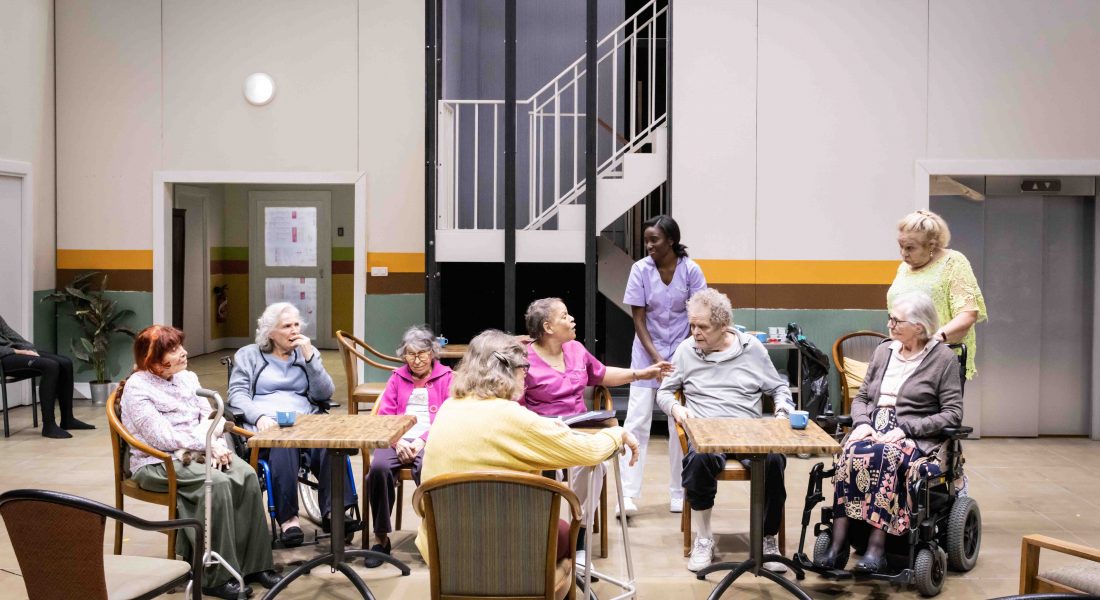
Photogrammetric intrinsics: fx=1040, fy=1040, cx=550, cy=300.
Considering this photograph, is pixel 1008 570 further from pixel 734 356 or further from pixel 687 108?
pixel 687 108

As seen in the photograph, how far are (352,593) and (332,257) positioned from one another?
30.0ft

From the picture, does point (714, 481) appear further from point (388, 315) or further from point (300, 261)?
point (300, 261)

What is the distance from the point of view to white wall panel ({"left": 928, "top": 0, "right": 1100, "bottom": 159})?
7207mm

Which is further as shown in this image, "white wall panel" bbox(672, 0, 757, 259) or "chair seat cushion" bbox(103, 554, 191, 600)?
"white wall panel" bbox(672, 0, 757, 259)

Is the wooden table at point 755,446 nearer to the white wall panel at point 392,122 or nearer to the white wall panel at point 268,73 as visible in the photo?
the white wall panel at point 392,122

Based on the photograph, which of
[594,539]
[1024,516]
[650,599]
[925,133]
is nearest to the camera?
[650,599]

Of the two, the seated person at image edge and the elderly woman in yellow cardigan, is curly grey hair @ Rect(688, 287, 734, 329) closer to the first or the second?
the seated person at image edge

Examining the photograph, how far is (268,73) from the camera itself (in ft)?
26.0

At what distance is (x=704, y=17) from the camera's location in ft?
23.9

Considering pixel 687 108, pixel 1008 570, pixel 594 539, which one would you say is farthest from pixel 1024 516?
pixel 687 108

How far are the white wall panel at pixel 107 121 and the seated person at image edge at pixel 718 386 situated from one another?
5.23 meters

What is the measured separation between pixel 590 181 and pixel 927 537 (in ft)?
12.2

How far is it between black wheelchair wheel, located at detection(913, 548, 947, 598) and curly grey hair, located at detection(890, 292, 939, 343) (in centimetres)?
85

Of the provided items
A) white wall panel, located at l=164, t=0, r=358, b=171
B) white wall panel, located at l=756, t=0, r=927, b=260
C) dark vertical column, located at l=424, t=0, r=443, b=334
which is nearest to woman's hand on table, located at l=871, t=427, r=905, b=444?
white wall panel, located at l=756, t=0, r=927, b=260
